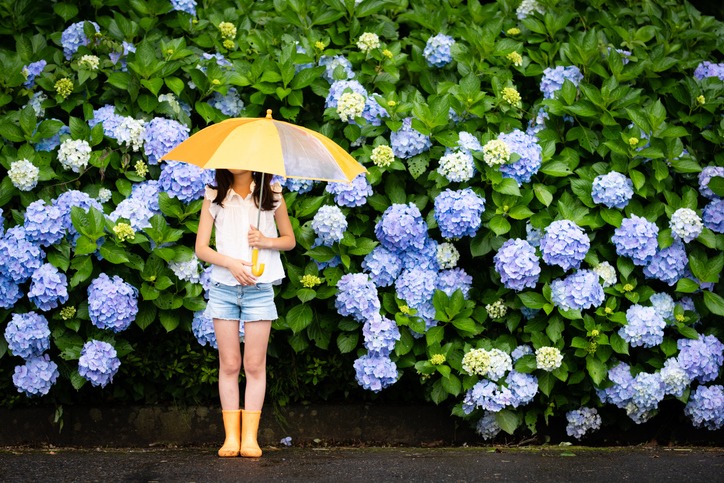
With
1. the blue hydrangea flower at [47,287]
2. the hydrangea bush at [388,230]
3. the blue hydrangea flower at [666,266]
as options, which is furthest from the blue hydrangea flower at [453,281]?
the blue hydrangea flower at [47,287]

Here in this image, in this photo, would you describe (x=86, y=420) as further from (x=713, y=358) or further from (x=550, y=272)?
(x=713, y=358)

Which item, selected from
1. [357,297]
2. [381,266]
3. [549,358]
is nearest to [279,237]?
[357,297]

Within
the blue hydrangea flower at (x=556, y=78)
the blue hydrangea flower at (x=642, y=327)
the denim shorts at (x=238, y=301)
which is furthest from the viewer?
the blue hydrangea flower at (x=556, y=78)

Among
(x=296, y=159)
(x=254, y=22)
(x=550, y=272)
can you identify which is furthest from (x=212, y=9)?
(x=550, y=272)

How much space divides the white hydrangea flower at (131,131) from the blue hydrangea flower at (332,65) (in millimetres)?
1076

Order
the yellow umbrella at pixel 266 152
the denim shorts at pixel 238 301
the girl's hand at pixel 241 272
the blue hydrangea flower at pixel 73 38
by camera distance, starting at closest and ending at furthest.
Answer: the yellow umbrella at pixel 266 152 < the girl's hand at pixel 241 272 < the denim shorts at pixel 238 301 < the blue hydrangea flower at pixel 73 38

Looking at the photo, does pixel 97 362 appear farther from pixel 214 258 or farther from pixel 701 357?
pixel 701 357

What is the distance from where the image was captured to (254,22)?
13.9ft

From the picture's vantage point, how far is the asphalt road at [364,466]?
2557mm

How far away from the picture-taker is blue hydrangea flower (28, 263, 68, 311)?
10.0ft

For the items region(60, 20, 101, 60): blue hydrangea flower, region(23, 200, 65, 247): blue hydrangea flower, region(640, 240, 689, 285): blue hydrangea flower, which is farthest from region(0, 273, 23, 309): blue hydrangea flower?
region(640, 240, 689, 285): blue hydrangea flower

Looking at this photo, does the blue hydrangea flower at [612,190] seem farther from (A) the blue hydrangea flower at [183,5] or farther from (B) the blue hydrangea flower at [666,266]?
(A) the blue hydrangea flower at [183,5]

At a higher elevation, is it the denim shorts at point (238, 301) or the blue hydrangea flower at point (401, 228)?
the blue hydrangea flower at point (401, 228)

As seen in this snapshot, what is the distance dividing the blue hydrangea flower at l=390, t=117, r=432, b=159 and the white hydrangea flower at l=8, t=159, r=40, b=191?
1823 mm
